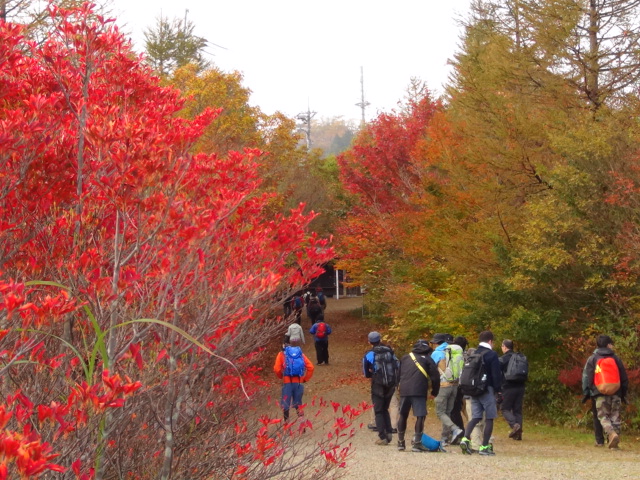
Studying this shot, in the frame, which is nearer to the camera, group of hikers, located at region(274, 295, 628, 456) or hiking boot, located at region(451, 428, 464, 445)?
group of hikers, located at region(274, 295, 628, 456)

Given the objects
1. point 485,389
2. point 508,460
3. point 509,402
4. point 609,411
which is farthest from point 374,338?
point 609,411

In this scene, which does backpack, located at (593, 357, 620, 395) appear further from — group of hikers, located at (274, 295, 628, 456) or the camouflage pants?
the camouflage pants

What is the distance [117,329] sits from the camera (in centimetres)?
464

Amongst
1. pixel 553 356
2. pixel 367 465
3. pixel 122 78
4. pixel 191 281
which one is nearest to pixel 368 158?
pixel 553 356

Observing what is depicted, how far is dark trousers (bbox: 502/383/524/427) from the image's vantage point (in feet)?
38.4

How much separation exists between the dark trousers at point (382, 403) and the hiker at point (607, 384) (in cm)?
284

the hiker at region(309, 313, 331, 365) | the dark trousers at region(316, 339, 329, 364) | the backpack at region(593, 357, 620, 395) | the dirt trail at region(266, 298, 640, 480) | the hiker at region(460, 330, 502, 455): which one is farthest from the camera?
the dark trousers at region(316, 339, 329, 364)

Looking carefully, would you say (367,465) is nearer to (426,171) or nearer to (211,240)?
(211,240)

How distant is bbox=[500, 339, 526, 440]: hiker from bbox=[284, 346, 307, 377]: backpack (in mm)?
3098

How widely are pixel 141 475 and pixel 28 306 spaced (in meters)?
2.18

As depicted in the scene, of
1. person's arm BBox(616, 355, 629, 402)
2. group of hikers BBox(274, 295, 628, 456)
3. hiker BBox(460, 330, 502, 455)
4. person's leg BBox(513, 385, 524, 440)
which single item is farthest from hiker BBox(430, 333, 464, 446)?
person's arm BBox(616, 355, 629, 402)

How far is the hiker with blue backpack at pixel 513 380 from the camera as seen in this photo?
11.5 meters

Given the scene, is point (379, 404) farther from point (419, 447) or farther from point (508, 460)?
point (508, 460)

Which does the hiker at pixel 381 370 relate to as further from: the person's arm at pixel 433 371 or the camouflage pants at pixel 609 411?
the camouflage pants at pixel 609 411
